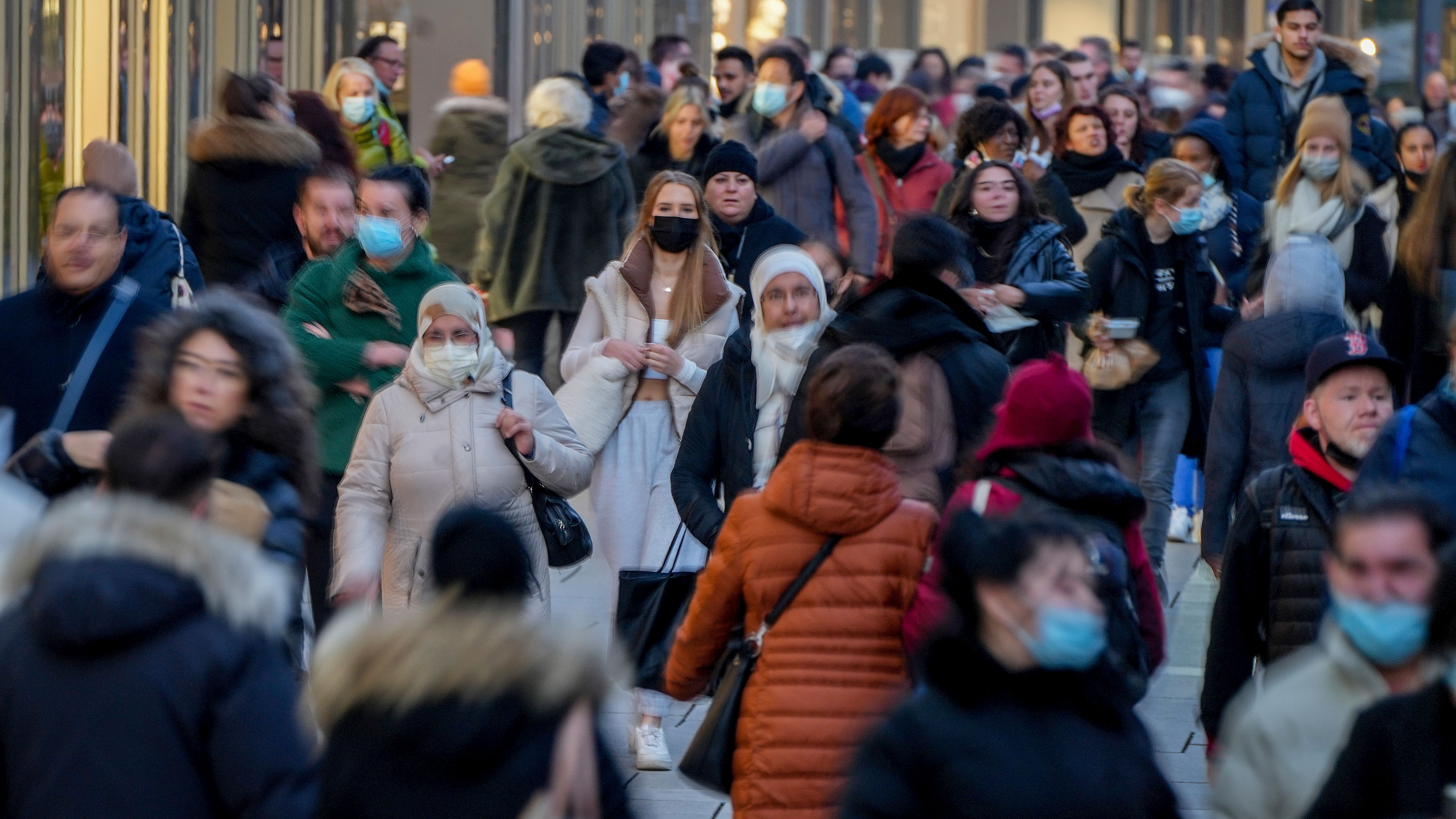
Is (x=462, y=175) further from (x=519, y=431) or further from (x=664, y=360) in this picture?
(x=519, y=431)

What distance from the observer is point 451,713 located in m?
3.26

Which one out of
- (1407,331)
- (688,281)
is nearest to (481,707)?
(688,281)

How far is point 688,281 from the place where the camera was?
7.62m

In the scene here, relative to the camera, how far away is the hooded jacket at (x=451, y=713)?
327 cm

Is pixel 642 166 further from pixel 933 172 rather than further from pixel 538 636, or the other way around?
pixel 538 636

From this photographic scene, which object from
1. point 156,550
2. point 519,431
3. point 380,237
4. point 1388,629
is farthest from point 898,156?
point 156,550

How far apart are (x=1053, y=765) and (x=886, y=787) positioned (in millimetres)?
255

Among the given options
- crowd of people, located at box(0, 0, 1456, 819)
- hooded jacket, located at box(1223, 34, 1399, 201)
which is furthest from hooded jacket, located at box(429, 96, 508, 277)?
hooded jacket, located at box(1223, 34, 1399, 201)

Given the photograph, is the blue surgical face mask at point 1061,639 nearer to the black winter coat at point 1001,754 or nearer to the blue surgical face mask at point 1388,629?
the black winter coat at point 1001,754

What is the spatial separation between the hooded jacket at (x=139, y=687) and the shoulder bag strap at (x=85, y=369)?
2.63 m

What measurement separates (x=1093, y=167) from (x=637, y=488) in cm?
500

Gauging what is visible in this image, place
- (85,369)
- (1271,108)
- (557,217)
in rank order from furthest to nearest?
(1271,108) → (557,217) → (85,369)

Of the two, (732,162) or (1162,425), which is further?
(1162,425)

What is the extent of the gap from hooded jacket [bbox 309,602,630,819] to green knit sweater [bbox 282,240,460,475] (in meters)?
3.71
